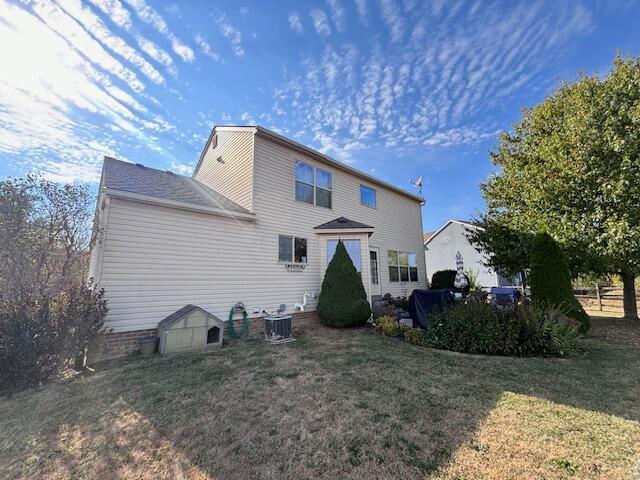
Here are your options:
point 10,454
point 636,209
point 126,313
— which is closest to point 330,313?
point 126,313

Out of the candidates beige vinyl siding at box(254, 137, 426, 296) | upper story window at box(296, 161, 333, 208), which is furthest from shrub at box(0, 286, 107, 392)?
upper story window at box(296, 161, 333, 208)

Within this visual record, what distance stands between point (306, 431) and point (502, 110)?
14.4 meters

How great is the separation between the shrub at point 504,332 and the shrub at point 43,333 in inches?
293

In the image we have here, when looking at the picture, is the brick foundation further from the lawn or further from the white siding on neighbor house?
the lawn

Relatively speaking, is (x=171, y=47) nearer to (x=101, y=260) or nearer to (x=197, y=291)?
(x=101, y=260)

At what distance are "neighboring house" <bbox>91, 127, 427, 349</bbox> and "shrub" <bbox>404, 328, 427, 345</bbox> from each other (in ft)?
10.3

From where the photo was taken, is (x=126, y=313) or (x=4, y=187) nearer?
(x=4, y=187)

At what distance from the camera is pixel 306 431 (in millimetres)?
3150

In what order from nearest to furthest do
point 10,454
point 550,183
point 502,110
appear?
point 10,454 → point 550,183 → point 502,110

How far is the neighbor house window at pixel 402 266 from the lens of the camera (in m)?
13.4

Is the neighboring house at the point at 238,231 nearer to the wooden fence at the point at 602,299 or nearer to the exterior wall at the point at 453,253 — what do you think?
the wooden fence at the point at 602,299

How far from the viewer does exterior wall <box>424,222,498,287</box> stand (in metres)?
20.9

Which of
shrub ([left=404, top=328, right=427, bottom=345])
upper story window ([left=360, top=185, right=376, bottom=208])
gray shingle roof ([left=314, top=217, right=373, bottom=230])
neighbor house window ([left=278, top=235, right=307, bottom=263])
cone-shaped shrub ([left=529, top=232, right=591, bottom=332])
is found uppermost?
upper story window ([left=360, top=185, right=376, bottom=208])

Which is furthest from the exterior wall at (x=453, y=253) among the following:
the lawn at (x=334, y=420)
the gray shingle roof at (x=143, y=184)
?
the gray shingle roof at (x=143, y=184)
